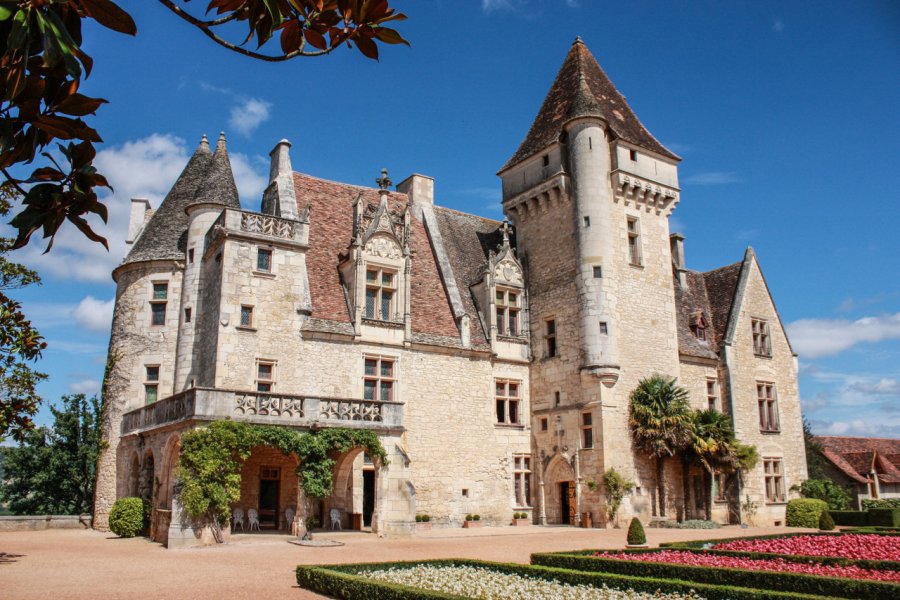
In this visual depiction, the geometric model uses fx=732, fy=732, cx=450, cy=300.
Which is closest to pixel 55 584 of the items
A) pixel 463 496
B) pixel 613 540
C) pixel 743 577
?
pixel 743 577

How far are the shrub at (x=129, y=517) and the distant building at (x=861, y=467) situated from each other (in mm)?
31906

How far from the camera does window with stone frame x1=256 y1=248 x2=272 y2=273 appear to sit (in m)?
22.3

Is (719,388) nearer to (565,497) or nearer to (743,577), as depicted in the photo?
(565,497)

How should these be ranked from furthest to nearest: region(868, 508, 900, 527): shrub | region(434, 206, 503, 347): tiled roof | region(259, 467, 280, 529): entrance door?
region(434, 206, 503, 347): tiled roof, region(868, 508, 900, 527): shrub, region(259, 467, 280, 529): entrance door

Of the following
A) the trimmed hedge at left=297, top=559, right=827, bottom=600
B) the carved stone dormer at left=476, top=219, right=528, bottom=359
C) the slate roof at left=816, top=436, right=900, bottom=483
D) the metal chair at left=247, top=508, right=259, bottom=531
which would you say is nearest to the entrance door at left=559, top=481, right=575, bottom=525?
the carved stone dormer at left=476, top=219, right=528, bottom=359

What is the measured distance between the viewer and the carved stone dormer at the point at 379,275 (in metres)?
24.0

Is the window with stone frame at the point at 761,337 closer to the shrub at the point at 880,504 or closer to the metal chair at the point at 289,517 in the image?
the shrub at the point at 880,504

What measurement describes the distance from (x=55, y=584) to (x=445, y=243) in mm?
20039

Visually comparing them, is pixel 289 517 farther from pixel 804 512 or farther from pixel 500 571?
pixel 804 512

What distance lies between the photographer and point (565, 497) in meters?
26.1

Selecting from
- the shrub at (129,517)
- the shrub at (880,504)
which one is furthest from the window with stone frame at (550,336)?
the shrub at (880,504)

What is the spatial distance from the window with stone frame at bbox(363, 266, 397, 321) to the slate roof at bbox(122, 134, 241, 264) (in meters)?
5.23

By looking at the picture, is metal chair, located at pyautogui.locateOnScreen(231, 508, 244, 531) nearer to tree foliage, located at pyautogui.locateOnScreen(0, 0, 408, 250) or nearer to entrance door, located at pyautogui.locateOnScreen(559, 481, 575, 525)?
entrance door, located at pyautogui.locateOnScreen(559, 481, 575, 525)

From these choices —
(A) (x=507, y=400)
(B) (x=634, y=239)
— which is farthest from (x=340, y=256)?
(B) (x=634, y=239)
